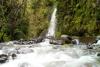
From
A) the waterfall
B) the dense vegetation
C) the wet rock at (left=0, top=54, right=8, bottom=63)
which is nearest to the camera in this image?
the wet rock at (left=0, top=54, right=8, bottom=63)

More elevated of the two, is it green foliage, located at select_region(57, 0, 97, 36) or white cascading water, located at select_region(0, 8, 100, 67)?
green foliage, located at select_region(57, 0, 97, 36)

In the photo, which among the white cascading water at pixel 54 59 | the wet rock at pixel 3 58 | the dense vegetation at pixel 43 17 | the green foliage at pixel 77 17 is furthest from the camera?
the dense vegetation at pixel 43 17

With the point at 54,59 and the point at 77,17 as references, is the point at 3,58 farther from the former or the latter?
the point at 77,17

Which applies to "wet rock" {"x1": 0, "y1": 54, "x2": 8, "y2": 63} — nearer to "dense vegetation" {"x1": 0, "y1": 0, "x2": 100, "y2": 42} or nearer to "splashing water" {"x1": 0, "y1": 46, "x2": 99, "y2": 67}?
"splashing water" {"x1": 0, "y1": 46, "x2": 99, "y2": 67}

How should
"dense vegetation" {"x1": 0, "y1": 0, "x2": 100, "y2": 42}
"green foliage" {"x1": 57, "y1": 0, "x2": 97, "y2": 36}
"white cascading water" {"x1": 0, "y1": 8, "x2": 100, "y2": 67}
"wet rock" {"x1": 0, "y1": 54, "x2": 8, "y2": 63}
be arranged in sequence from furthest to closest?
"dense vegetation" {"x1": 0, "y1": 0, "x2": 100, "y2": 42}, "green foliage" {"x1": 57, "y1": 0, "x2": 97, "y2": 36}, "wet rock" {"x1": 0, "y1": 54, "x2": 8, "y2": 63}, "white cascading water" {"x1": 0, "y1": 8, "x2": 100, "y2": 67}

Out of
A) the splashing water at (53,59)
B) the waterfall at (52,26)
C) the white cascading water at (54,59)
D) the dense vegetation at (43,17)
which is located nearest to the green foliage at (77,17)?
the dense vegetation at (43,17)

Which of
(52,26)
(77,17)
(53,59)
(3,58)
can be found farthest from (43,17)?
(3,58)

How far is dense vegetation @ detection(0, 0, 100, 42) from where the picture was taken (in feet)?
71.6

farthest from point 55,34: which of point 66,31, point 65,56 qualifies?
point 65,56

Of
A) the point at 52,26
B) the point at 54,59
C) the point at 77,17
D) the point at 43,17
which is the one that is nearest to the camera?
the point at 54,59

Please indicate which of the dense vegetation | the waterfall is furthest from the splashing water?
the waterfall

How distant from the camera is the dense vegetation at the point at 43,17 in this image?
71.6 ft

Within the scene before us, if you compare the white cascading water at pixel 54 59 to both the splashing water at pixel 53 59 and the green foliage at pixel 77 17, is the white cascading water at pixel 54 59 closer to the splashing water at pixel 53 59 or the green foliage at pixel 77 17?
the splashing water at pixel 53 59

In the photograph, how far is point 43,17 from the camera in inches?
1090
